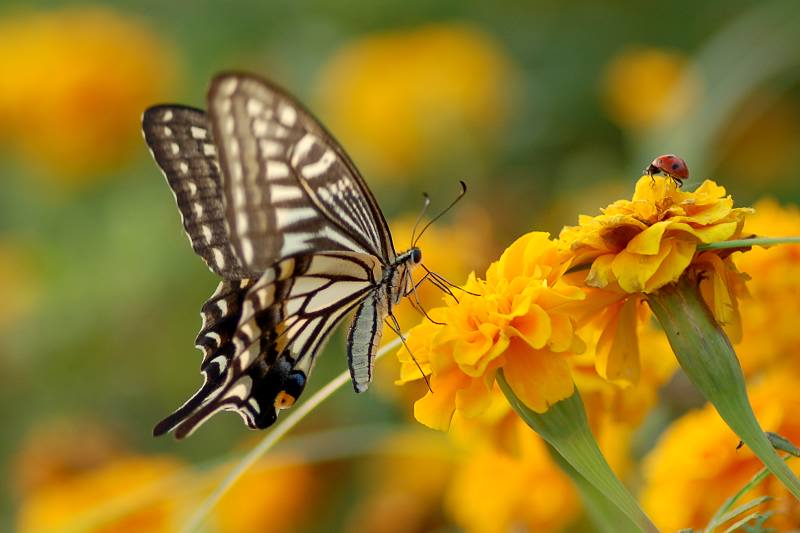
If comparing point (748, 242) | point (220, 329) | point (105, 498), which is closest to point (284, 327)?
point (220, 329)

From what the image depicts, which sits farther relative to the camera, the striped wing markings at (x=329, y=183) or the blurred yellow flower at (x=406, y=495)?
the blurred yellow flower at (x=406, y=495)

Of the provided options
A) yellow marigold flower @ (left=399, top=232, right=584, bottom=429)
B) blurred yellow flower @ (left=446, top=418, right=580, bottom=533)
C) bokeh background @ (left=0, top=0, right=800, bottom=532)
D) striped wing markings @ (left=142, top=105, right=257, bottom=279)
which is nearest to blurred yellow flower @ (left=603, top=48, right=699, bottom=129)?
bokeh background @ (left=0, top=0, right=800, bottom=532)

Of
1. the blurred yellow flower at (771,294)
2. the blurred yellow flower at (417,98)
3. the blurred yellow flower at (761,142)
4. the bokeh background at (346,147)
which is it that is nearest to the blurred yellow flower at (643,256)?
the blurred yellow flower at (771,294)

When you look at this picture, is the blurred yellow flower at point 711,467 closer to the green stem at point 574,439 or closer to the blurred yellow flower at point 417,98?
the green stem at point 574,439

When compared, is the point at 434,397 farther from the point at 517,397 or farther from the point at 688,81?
the point at 688,81

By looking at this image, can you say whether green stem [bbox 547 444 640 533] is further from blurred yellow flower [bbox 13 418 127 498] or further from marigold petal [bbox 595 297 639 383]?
blurred yellow flower [bbox 13 418 127 498]

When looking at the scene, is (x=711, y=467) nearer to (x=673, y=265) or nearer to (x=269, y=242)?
(x=673, y=265)
